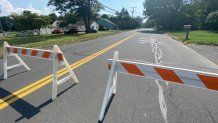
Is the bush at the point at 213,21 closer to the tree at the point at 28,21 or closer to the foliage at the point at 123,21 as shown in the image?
the tree at the point at 28,21

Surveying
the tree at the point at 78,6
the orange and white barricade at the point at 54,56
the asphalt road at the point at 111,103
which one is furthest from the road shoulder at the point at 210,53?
the tree at the point at 78,6

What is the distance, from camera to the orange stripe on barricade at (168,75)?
2895mm

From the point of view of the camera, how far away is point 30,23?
4291 centimetres

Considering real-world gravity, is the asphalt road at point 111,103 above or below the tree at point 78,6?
below

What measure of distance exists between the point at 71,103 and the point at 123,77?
2458mm

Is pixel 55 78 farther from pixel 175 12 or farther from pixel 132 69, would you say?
pixel 175 12

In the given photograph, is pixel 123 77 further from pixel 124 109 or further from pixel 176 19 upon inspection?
pixel 176 19

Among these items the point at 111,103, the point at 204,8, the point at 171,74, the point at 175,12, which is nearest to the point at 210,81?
the point at 171,74

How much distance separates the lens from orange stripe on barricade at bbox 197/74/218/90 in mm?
2611

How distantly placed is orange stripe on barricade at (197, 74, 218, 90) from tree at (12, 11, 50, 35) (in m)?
44.5

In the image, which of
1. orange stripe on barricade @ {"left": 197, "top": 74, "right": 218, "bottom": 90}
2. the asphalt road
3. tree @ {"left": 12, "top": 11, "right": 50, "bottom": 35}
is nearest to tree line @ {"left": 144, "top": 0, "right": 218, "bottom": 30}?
tree @ {"left": 12, "top": 11, "right": 50, "bottom": 35}

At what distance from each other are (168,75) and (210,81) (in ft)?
1.96

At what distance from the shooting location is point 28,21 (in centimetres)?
4253

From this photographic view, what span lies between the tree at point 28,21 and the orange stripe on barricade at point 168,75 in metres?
44.0
